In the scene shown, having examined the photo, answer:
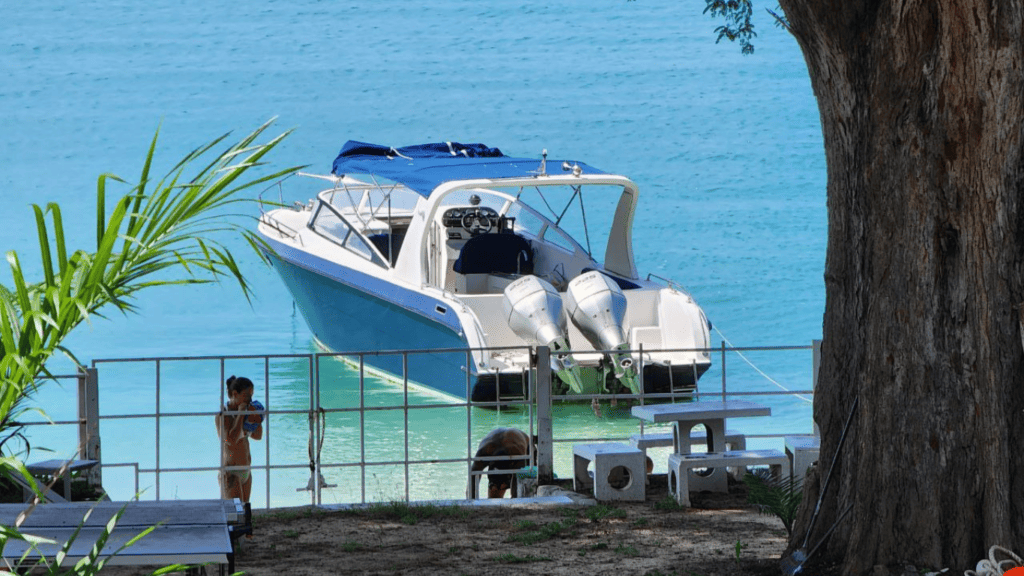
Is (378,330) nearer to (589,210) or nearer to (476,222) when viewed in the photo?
(476,222)

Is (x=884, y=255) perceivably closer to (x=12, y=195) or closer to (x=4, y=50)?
(x=12, y=195)

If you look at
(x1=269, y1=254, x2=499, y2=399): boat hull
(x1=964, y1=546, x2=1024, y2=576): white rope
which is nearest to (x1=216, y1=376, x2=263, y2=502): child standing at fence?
(x1=964, y1=546, x2=1024, y2=576): white rope

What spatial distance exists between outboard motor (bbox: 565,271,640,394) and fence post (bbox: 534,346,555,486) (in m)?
5.07

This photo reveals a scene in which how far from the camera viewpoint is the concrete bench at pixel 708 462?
23.5 ft

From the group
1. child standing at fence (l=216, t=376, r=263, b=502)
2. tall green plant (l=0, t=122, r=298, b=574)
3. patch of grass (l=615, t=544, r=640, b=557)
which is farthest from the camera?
child standing at fence (l=216, t=376, r=263, b=502)

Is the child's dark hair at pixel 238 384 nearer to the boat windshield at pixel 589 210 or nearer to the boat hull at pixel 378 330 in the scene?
the boat hull at pixel 378 330

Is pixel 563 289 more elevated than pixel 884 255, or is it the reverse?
pixel 563 289

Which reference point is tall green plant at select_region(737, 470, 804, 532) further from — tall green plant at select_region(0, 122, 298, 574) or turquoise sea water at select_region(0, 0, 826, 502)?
turquoise sea water at select_region(0, 0, 826, 502)

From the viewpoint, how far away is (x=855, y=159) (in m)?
5.05

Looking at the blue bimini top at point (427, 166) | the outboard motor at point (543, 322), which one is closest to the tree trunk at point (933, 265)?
the outboard motor at point (543, 322)

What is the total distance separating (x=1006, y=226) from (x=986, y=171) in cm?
21

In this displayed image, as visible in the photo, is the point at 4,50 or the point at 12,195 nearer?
the point at 12,195

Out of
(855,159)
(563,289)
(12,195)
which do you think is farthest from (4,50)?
(855,159)

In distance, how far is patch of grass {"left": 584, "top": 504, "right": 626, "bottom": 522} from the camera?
6828mm
